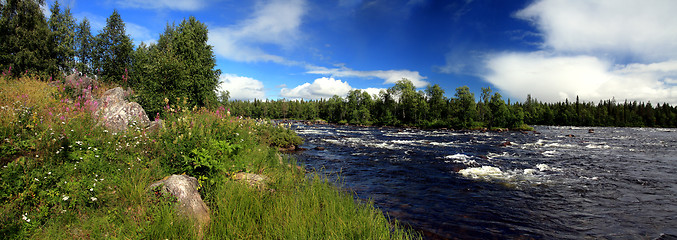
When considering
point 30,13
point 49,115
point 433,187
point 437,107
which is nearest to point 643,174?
point 433,187

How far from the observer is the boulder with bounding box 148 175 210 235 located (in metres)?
4.49

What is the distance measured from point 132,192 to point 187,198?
107cm

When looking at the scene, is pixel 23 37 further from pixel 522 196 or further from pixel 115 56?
Result: pixel 522 196

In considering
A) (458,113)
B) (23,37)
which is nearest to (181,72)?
(23,37)

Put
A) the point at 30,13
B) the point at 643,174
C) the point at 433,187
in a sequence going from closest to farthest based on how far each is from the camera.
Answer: the point at 433,187 < the point at 643,174 < the point at 30,13

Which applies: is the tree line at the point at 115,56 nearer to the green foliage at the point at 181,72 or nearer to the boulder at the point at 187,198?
the green foliage at the point at 181,72

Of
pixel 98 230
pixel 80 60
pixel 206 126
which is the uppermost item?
pixel 80 60

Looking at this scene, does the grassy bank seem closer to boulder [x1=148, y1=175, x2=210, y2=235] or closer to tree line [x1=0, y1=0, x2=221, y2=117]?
boulder [x1=148, y1=175, x2=210, y2=235]

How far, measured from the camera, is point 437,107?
296 ft

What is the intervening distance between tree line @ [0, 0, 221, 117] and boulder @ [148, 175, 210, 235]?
19158 millimetres

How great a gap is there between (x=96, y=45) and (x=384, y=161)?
39082 mm

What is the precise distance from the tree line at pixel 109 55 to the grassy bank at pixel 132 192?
16.2 metres

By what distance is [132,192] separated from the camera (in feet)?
15.8

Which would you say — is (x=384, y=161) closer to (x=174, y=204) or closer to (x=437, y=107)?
(x=174, y=204)
